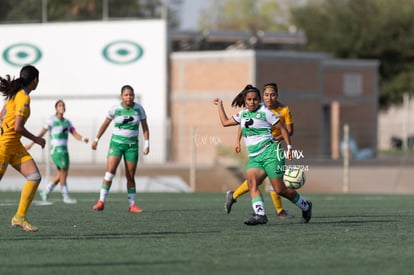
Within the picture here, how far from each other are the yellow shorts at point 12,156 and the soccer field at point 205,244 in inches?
34.9

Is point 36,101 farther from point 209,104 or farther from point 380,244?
point 380,244

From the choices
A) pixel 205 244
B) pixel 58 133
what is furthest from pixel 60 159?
pixel 205 244

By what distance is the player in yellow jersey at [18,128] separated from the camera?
Result: 42.8 ft

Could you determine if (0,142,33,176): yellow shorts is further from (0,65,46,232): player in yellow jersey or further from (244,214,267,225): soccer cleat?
(244,214,267,225): soccer cleat

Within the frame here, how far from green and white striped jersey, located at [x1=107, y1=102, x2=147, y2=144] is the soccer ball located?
3.74 metres

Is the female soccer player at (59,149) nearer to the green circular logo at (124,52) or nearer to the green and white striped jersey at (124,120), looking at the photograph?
the green and white striped jersey at (124,120)

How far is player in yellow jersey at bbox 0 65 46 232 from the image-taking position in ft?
42.8

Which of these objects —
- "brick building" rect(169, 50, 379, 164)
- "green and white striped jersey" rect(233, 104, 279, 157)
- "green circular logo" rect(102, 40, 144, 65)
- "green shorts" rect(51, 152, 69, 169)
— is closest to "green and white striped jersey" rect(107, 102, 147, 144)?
"green shorts" rect(51, 152, 69, 169)

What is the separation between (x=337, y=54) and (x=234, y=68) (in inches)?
1226

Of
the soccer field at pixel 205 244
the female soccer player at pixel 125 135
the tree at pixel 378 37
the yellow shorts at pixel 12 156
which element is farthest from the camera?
the tree at pixel 378 37

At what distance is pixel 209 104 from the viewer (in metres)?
48.6

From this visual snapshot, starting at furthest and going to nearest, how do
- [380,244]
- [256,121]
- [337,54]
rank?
[337,54]
[256,121]
[380,244]

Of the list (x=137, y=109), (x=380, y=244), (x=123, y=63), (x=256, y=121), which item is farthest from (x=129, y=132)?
(x=123, y=63)

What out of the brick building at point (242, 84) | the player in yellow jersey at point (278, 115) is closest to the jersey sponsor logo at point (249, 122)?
the player in yellow jersey at point (278, 115)
